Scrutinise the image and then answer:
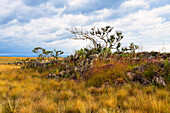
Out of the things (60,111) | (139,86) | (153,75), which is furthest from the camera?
(153,75)

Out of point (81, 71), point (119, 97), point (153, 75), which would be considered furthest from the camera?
point (81, 71)

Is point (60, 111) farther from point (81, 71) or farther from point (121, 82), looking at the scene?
point (81, 71)

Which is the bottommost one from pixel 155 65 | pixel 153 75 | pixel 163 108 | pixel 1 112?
pixel 1 112

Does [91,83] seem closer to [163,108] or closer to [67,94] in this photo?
[67,94]

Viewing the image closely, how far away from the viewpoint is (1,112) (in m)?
2.94

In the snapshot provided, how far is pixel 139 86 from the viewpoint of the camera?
4.39 m

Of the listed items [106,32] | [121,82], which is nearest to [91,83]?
[121,82]

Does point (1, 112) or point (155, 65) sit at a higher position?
point (155, 65)

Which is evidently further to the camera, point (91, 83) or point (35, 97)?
point (91, 83)

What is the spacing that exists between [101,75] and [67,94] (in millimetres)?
2134

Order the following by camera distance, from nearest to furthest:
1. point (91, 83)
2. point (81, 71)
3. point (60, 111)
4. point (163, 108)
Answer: point (163, 108)
point (60, 111)
point (91, 83)
point (81, 71)

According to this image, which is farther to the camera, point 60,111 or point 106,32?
point 106,32

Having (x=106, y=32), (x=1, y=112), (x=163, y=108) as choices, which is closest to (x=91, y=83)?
(x=163, y=108)

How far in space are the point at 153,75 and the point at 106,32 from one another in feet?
54.6
